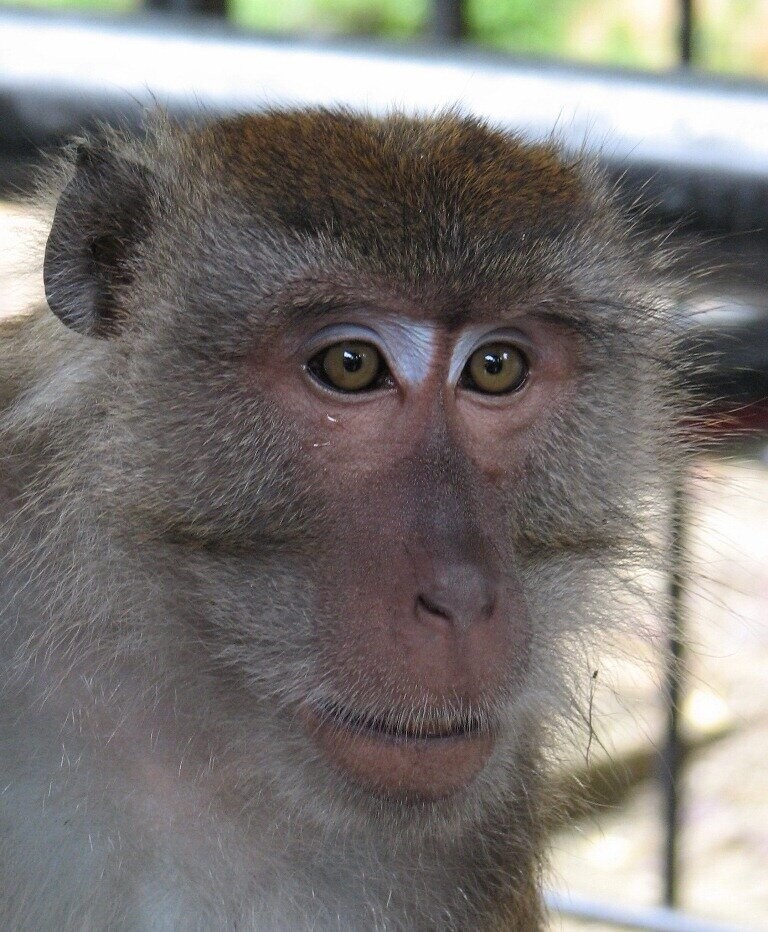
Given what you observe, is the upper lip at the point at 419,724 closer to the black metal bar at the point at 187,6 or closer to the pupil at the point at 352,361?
the pupil at the point at 352,361

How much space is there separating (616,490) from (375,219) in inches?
28.0

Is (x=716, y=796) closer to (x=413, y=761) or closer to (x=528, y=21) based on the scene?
(x=413, y=761)

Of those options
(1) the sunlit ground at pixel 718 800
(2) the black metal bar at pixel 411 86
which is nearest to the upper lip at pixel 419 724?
(2) the black metal bar at pixel 411 86

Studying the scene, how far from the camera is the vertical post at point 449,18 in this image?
269 cm

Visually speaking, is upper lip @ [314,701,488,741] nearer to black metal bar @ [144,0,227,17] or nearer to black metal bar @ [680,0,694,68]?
black metal bar @ [144,0,227,17]

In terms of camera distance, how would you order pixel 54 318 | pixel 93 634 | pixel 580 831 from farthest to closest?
pixel 580 831, pixel 54 318, pixel 93 634

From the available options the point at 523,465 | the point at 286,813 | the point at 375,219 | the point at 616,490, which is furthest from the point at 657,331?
the point at 286,813

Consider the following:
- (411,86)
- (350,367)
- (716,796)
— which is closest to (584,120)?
(411,86)

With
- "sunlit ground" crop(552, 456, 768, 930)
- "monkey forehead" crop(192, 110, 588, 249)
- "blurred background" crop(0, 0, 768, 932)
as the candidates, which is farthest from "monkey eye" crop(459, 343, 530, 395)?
"sunlit ground" crop(552, 456, 768, 930)

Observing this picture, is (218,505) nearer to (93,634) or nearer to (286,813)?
(93,634)

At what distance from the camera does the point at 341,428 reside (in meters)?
2.14

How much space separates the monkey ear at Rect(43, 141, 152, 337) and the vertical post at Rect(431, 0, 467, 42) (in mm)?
706

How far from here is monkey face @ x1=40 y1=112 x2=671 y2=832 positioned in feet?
6.56

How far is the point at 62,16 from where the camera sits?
131cm
